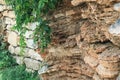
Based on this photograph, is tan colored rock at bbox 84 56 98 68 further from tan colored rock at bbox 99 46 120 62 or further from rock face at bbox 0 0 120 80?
tan colored rock at bbox 99 46 120 62

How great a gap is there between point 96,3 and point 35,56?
3.34m

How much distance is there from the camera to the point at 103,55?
4.59m

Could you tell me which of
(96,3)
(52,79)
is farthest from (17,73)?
(96,3)

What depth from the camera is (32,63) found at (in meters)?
7.78

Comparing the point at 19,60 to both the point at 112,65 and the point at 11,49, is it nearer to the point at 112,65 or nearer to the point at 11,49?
the point at 11,49

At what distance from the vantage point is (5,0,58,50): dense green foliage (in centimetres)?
572

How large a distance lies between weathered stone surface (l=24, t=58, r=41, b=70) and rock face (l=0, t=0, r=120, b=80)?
1.45 metres

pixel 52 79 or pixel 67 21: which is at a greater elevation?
pixel 67 21

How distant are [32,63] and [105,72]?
11.2 feet

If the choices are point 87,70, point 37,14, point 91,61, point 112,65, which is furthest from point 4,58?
point 112,65

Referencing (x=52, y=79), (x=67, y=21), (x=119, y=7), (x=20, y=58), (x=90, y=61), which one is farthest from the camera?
(x=20, y=58)

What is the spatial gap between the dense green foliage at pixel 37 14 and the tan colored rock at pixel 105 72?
1441mm

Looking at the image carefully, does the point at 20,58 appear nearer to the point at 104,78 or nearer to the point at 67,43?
the point at 67,43

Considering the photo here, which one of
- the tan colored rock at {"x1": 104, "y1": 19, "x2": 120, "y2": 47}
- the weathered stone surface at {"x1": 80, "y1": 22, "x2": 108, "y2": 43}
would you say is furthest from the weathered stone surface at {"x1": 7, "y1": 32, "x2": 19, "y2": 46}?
the tan colored rock at {"x1": 104, "y1": 19, "x2": 120, "y2": 47}
